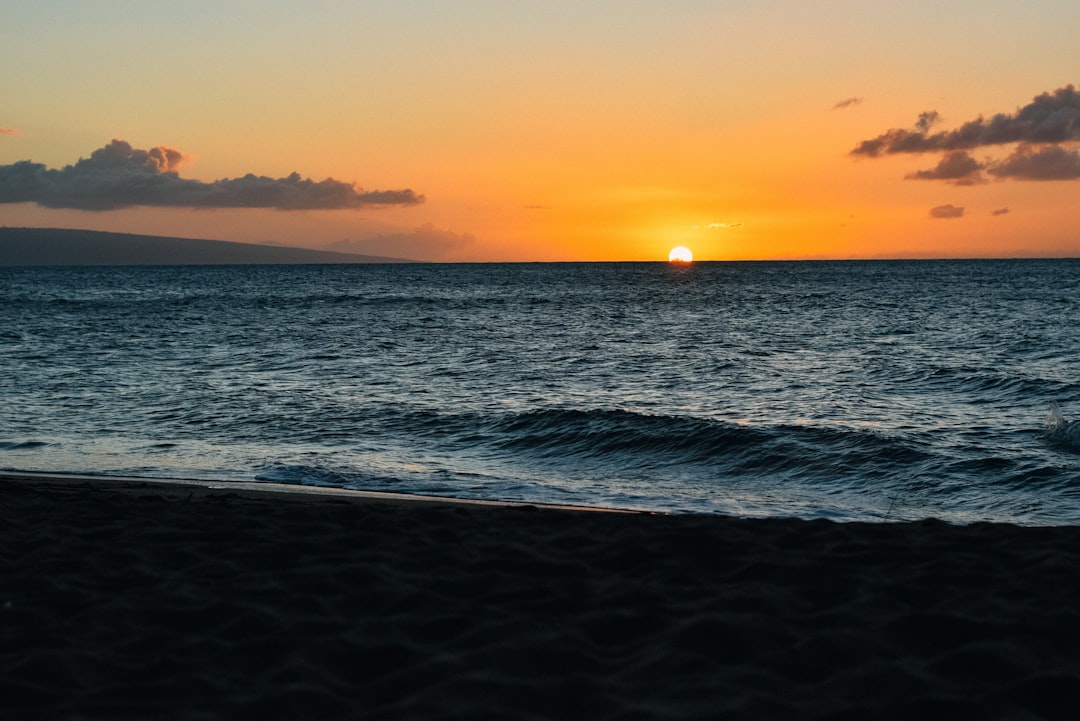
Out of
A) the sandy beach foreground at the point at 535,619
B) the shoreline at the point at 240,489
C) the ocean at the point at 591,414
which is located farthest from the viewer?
the ocean at the point at 591,414

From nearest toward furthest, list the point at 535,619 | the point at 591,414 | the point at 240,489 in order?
the point at 535,619 → the point at 240,489 → the point at 591,414

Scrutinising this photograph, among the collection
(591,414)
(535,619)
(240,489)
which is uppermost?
(535,619)

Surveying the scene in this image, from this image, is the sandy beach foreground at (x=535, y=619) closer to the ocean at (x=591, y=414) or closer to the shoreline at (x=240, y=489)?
the shoreline at (x=240, y=489)

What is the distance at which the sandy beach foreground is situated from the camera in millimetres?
4500

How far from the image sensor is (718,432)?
53.5 feet

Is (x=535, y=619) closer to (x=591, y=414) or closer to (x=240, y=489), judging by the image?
(x=240, y=489)

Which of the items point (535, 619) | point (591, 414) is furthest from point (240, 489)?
point (591, 414)

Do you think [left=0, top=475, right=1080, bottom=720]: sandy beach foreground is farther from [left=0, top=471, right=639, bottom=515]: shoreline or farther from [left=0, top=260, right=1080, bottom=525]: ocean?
[left=0, top=260, right=1080, bottom=525]: ocean

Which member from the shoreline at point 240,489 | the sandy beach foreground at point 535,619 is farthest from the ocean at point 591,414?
the sandy beach foreground at point 535,619

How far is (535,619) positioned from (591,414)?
41.8 feet

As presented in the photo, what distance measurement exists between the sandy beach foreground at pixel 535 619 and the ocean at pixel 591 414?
4.35m

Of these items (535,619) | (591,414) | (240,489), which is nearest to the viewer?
A: (535,619)

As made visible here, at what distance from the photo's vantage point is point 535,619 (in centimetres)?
554

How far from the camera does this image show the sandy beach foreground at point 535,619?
14.8ft
